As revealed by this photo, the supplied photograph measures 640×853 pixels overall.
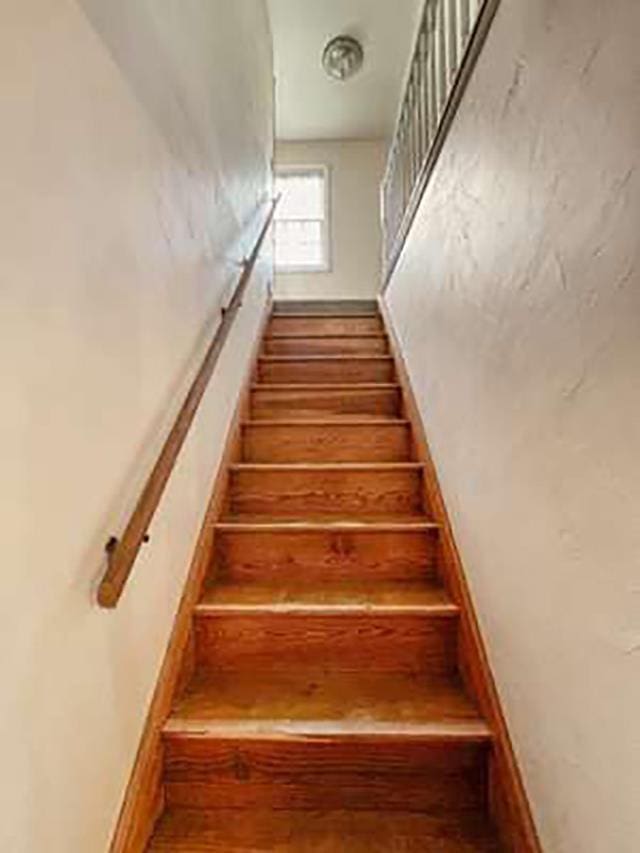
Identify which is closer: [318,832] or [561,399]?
[561,399]

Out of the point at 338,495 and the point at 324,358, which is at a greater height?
the point at 324,358

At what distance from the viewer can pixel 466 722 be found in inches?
67.6

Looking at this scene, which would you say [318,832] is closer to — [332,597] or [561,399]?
[332,597]

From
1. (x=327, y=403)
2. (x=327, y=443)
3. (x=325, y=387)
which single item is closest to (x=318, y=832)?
(x=327, y=443)

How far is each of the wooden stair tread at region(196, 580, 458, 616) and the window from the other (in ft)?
16.0

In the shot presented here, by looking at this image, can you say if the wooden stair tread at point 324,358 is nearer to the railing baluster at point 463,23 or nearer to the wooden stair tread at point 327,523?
the wooden stair tread at point 327,523

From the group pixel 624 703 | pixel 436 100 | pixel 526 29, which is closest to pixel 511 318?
pixel 526 29

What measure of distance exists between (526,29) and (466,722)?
147 cm

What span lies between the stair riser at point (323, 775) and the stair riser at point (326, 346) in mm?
2817

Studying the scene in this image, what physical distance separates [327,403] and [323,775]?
207 cm

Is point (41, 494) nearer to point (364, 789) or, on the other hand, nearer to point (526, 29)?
point (364, 789)

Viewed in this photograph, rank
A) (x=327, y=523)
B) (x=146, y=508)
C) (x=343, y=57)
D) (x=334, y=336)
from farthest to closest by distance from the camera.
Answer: (x=343, y=57) < (x=334, y=336) < (x=327, y=523) < (x=146, y=508)

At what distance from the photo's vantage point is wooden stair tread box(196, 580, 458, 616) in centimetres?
205

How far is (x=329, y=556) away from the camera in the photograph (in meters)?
2.41
